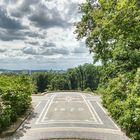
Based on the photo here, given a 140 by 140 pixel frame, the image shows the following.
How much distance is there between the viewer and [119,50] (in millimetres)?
30094

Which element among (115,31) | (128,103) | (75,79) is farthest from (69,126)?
(75,79)

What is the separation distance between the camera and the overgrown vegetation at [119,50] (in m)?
22.1

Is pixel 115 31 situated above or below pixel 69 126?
above

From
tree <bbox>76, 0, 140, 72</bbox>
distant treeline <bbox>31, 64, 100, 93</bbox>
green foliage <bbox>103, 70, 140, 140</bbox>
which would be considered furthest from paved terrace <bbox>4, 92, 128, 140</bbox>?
distant treeline <bbox>31, 64, 100, 93</bbox>

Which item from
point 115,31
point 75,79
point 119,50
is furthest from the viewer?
point 75,79

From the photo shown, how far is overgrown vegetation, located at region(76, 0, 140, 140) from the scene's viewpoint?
869 inches

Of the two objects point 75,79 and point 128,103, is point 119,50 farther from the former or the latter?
point 75,79

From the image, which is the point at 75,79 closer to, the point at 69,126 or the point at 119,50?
the point at 119,50

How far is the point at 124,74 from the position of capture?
28.4m

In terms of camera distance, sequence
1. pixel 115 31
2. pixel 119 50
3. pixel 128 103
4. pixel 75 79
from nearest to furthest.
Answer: pixel 128 103 < pixel 115 31 < pixel 119 50 < pixel 75 79

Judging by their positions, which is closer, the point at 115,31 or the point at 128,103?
the point at 128,103

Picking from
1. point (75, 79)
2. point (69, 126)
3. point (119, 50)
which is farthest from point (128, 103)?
point (75, 79)

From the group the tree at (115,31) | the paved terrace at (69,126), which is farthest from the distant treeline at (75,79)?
the paved terrace at (69,126)

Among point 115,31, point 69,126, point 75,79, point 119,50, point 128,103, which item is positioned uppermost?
point 115,31
